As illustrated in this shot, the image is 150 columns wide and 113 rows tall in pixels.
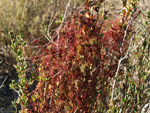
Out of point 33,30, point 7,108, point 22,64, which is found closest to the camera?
point 22,64

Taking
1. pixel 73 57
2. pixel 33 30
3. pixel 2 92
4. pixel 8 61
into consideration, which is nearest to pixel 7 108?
pixel 2 92

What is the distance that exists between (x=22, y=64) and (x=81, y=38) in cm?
63

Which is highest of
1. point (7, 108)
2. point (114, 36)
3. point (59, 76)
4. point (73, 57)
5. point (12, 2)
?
point (12, 2)

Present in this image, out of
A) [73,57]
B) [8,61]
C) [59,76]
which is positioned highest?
[73,57]

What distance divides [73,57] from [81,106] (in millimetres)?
444

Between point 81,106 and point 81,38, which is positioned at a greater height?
point 81,38

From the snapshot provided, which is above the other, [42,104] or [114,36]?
[114,36]

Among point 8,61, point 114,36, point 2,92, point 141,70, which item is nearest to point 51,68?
point 114,36

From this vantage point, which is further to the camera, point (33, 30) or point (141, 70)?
point (33, 30)

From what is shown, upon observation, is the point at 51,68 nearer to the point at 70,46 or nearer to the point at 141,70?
the point at 70,46

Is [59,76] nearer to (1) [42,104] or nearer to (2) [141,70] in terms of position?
(1) [42,104]

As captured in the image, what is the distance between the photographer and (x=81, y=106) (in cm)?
162

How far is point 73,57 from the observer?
146 centimetres

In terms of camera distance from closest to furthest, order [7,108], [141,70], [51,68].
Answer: [51,68] → [141,70] → [7,108]
